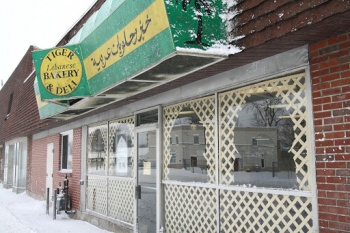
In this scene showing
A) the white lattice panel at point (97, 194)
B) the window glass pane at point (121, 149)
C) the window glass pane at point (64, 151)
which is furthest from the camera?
the window glass pane at point (64, 151)

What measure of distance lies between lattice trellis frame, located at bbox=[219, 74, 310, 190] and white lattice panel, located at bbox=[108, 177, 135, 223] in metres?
Answer: 3.28

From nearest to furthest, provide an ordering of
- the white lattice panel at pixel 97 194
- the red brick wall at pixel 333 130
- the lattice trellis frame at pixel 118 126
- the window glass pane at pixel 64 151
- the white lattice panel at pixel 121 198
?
the red brick wall at pixel 333 130 → the white lattice panel at pixel 121 198 → the lattice trellis frame at pixel 118 126 → the white lattice panel at pixel 97 194 → the window glass pane at pixel 64 151

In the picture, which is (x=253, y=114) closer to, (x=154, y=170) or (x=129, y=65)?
(x=129, y=65)

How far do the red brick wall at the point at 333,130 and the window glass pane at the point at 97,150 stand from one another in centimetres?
674

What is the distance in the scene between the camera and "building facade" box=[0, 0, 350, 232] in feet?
12.1

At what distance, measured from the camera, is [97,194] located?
992cm

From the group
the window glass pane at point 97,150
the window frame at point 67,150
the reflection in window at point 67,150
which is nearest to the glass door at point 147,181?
the window glass pane at point 97,150

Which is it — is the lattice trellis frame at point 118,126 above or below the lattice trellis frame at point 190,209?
above

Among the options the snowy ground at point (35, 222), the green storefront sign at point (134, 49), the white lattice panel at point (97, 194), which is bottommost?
the snowy ground at point (35, 222)

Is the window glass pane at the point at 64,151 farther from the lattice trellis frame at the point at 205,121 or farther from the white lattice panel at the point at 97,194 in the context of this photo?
the lattice trellis frame at the point at 205,121

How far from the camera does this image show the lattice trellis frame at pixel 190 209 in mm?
5605

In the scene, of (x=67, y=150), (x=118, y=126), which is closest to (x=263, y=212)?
(x=118, y=126)

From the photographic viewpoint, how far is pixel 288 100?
447 cm

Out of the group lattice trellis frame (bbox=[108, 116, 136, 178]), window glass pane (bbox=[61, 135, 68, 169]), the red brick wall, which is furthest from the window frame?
the red brick wall
